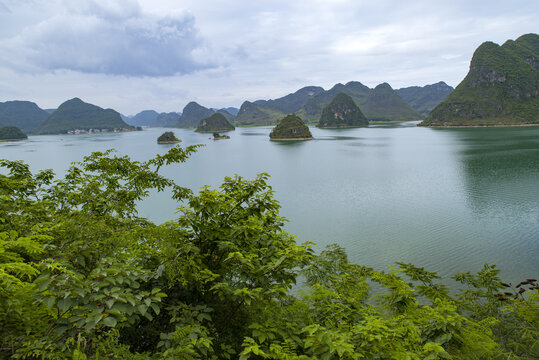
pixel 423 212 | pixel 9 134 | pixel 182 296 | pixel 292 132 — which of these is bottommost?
pixel 423 212

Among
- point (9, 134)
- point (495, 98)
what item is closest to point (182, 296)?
point (9, 134)

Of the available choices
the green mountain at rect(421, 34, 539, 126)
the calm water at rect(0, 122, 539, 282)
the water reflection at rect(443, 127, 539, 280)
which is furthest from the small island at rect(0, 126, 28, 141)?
the green mountain at rect(421, 34, 539, 126)

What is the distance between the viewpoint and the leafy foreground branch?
3021mm

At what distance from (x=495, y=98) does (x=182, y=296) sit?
235m

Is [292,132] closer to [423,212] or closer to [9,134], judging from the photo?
[423,212]

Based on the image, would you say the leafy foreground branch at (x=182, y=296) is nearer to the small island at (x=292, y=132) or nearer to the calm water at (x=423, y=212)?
the calm water at (x=423, y=212)

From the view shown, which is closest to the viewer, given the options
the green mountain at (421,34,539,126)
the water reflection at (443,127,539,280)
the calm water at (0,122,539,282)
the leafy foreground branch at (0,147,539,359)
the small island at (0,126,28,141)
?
the leafy foreground branch at (0,147,539,359)

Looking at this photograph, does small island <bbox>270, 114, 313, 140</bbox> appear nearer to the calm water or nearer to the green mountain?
the calm water

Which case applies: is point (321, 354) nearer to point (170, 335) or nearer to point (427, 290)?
point (170, 335)

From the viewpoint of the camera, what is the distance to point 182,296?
15.8 feet

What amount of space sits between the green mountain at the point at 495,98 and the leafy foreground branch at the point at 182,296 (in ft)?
658

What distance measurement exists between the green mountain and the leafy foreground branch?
658ft

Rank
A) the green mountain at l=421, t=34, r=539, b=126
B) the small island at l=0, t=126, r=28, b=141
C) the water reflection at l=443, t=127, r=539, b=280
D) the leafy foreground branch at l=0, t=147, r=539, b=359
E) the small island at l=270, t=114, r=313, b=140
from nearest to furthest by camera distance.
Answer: the leafy foreground branch at l=0, t=147, r=539, b=359
the water reflection at l=443, t=127, r=539, b=280
the small island at l=270, t=114, r=313, b=140
the small island at l=0, t=126, r=28, b=141
the green mountain at l=421, t=34, r=539, b=126

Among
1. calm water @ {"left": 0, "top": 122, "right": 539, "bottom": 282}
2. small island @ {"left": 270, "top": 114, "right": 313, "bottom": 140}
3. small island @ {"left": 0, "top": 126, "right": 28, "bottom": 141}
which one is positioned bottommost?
calm water @ {"left": 0, "top": 122, "right": 539, "bottom": 282}
